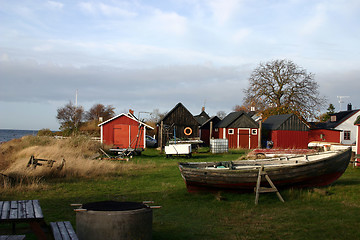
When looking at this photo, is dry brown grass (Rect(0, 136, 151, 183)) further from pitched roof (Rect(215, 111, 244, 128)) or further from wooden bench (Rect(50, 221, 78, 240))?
pitched roof (Rect(215, 111, 244, 128))

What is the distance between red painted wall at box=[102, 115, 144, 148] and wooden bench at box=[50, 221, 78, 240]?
100.0 ft

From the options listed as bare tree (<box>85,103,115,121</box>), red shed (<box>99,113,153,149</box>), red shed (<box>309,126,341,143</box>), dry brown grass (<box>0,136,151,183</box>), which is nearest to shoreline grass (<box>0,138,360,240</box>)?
dry brown grass (<box>0,136,151,183</box>)

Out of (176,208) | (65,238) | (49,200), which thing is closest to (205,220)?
(176,208)

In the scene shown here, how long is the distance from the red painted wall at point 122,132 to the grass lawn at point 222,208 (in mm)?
21837

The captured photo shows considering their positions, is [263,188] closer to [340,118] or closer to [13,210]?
[13,210]

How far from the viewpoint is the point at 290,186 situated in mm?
11445

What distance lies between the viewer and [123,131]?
36.7m

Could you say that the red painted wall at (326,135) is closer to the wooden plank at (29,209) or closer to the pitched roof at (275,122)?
the pitched roof at (275,122)

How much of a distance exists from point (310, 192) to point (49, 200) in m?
8.08

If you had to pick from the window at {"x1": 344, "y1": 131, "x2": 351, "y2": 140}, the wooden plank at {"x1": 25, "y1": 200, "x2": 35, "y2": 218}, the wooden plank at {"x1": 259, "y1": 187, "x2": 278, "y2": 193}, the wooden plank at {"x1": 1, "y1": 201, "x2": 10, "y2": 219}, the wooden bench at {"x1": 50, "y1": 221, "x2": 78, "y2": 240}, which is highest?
the window at {"x1": 344, "y1": 131, "x2": 351, "y2": 140}

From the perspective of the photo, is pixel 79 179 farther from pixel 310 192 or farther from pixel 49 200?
pixel 310 192

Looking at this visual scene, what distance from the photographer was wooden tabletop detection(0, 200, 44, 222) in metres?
5.18

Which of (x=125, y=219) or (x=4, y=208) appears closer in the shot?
(x=125, y=219)

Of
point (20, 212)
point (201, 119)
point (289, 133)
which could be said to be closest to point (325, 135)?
point (289, 133)
